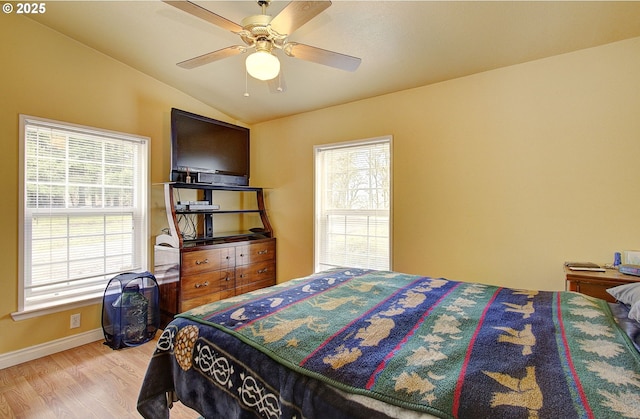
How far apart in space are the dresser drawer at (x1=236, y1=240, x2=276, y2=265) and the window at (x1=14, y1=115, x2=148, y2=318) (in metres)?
1.02

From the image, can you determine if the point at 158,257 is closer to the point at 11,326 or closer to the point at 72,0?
the point at 11,326

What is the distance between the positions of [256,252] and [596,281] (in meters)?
3.11

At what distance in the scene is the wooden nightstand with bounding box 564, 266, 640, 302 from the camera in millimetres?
1875

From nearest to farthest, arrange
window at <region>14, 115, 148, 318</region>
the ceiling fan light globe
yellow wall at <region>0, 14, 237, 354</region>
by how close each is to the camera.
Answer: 1. the ceiling fan light globe
2. yellow wall at <region>0, 14, 237, 354</region>
3. window at <region>14, 115, 148, 318</region>

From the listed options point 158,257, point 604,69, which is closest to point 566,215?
point 604,69

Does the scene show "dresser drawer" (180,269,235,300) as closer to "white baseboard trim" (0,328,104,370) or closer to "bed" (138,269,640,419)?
"white baseboard trim" (0,328,104,370)

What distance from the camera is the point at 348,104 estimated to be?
3396 mm

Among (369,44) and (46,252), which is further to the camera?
(46,252)

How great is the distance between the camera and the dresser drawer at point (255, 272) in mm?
3449

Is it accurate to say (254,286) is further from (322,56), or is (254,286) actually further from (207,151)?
(322,56)

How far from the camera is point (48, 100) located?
257cm

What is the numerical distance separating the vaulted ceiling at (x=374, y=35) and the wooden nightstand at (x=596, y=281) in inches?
66.0

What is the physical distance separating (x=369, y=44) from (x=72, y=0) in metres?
2.27

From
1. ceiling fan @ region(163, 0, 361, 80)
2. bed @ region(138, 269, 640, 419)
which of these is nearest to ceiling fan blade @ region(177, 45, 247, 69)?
ceiling fan @ region(163, 0, 361, 80)
